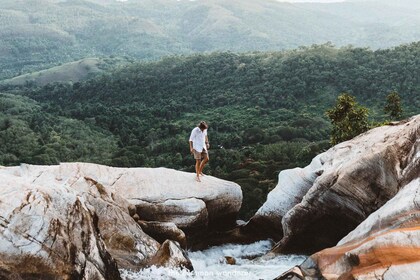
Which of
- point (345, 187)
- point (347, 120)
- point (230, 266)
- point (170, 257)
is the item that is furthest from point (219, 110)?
point (170, 257)

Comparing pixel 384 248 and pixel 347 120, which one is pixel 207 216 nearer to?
pixel 384 248

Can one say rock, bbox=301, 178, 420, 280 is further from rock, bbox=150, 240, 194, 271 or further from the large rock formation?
the large rock formation

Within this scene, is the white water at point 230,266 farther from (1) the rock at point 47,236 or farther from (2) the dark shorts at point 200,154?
(2) the dark shorts at point 200,154

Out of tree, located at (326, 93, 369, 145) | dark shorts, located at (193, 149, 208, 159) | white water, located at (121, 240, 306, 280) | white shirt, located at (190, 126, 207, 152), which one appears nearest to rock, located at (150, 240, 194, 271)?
white water, located at (121, 240, 306, 280)

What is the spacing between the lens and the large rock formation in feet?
39.7

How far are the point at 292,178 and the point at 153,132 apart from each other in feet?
294

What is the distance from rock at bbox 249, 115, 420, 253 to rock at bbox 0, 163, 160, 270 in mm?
6071

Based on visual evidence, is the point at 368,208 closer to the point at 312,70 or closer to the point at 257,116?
the point at 257,116

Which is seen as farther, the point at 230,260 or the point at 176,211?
the point at 176,211

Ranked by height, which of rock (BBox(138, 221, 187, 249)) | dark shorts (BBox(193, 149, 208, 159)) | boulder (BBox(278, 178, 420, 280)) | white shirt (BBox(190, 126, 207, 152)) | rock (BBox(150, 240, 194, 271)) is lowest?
rock (BBox(138, 221, 187, 249))

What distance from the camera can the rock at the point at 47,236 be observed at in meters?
11.7

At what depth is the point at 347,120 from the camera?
42.1 m

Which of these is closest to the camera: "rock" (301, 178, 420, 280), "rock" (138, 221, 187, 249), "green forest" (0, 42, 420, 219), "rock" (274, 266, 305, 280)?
"rock" (301, 178, 420, 280)

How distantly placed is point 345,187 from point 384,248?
6.49 meters
